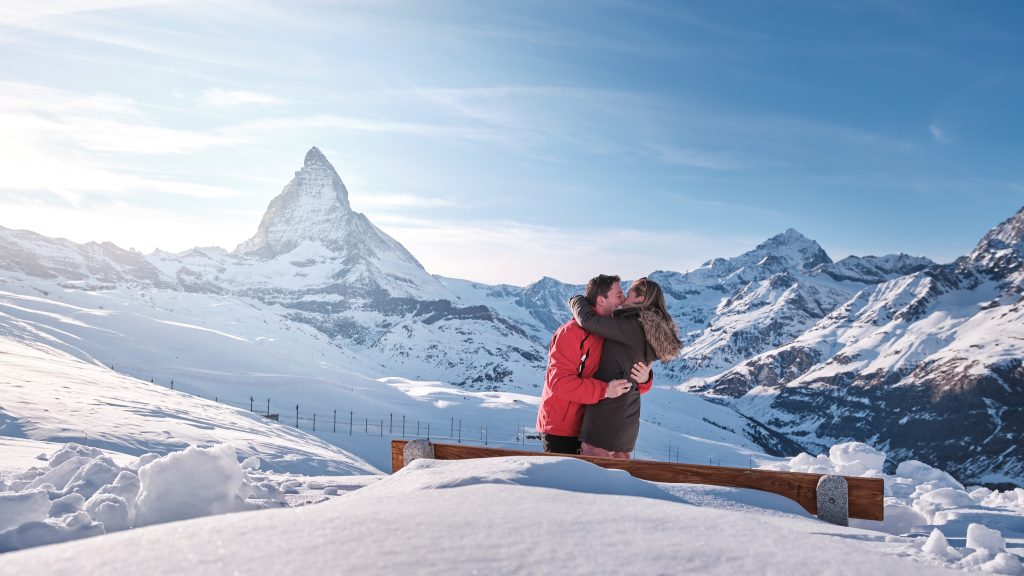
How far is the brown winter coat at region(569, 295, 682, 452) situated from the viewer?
7809 millimetres

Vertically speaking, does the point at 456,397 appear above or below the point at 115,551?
below

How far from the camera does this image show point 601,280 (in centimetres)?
817

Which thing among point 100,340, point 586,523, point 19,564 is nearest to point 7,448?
point 19,564

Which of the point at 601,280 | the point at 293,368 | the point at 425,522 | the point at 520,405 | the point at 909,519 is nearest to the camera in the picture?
the point at 425,522

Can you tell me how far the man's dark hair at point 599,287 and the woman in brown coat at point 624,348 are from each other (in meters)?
0.11

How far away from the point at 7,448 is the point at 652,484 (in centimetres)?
1238

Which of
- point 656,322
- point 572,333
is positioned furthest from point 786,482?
point 572,333

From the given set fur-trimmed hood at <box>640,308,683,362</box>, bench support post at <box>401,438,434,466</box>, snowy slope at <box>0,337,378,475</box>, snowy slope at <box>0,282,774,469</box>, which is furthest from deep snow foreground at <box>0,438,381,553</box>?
snowy slope at <box>0,282,774,469</box>

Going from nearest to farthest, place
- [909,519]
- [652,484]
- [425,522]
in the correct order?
[425,522] → [652,484] → [909,519]

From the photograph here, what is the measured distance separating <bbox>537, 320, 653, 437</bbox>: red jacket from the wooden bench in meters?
0.97

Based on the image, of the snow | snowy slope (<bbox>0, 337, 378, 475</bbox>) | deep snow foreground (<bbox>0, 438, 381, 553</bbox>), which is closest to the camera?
the snow

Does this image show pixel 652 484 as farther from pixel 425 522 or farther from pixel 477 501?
pixel 425 522

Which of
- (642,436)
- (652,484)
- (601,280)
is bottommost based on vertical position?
(642,436)

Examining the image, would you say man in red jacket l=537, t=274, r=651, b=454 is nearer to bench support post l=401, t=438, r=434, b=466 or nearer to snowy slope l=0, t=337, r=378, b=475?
bench support post l=401, t=438, r=434, b=466
